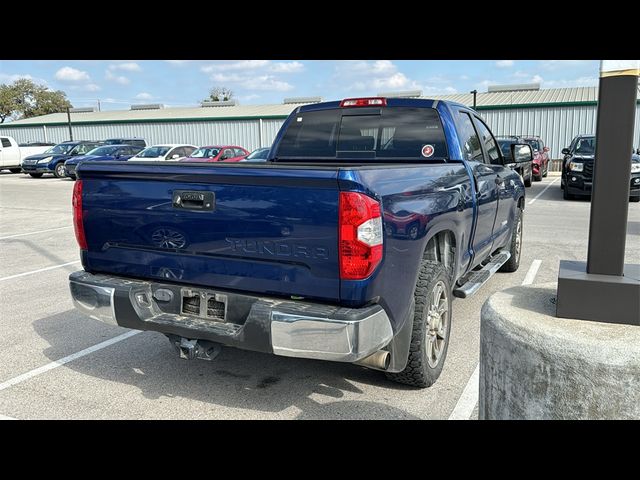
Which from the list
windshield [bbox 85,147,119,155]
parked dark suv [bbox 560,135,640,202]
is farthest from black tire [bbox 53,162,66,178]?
parked dark suv [bbox 560,135,640,202]

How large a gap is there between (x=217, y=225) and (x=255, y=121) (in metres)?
34.6

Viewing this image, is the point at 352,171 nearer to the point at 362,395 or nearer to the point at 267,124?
the point at 362,395

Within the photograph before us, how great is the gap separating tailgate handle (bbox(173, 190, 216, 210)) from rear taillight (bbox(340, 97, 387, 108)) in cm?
229

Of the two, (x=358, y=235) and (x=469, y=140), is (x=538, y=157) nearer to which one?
(x=469, y=140)

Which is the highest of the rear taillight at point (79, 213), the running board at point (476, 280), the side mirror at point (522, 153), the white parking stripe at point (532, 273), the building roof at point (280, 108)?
the building roof at point (280, 108)

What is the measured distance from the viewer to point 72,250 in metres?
9.02

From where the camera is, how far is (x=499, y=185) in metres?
5.57

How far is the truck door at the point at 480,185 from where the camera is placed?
15.7 ft

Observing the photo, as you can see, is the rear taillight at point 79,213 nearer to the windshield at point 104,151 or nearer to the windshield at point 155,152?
the windshield at point 155,152

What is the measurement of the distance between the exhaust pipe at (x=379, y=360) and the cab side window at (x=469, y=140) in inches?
83.9

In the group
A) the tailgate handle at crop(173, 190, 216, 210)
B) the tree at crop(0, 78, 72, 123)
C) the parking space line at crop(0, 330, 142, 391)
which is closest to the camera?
the tailgate handle at crop(173, 190, 216, 210)

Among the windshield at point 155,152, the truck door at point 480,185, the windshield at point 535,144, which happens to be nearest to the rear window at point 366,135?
the truck door at point 480,185

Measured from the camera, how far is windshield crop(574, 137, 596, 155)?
15.6 meters

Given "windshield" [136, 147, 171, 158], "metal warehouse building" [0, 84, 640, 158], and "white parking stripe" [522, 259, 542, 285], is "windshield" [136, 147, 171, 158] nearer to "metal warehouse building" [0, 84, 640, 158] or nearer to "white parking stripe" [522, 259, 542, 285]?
"metal warehouse building" [0, 84, 640, 158]
